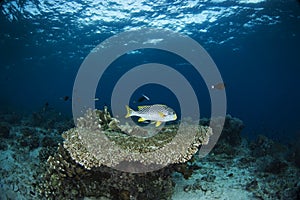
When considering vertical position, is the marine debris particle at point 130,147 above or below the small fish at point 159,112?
below

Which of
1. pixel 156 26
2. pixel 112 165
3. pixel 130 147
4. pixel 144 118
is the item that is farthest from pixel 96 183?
pixel 156 26

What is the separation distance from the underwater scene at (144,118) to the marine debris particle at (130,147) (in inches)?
0.9

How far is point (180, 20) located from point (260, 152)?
14.0 m

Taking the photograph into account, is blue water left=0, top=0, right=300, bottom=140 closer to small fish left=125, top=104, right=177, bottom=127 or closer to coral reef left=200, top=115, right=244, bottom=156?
coral reef left=200, top=115, right=244, bottom=156

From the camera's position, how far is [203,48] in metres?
30.2

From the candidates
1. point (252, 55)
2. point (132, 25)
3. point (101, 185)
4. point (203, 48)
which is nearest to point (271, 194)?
point (101, 185)

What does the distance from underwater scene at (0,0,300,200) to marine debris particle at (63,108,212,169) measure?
2 centimetres

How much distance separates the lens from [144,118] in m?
5.16

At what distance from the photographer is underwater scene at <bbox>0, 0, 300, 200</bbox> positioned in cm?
525

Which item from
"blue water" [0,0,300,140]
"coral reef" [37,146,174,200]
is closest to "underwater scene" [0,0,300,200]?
"coral reef" [37,146,174,200]

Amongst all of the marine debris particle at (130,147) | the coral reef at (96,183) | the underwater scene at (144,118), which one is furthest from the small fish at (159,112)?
the coral reef at (96,183)

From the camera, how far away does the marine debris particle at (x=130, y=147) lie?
4.89 meters

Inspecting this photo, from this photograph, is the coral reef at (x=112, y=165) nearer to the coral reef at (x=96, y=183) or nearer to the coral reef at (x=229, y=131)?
the coral reef at (x=96, y=183)

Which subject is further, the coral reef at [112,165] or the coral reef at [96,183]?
the coral reef at [96,183]
